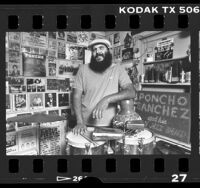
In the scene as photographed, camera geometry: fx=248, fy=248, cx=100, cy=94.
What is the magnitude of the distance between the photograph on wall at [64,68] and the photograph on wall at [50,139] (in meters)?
0.41

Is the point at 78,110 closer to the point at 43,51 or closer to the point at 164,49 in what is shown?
the point at 43,51

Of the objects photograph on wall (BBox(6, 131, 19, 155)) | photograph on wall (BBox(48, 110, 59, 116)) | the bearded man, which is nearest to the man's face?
the bearded man

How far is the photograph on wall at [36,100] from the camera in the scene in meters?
1.91

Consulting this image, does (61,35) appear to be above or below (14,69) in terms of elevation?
above

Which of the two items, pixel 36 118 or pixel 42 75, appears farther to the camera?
pixel 42 75

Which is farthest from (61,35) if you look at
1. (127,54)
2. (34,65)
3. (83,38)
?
(127,54)

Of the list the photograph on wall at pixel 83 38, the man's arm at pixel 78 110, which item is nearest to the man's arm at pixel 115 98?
the man's arm at pixel 78 110

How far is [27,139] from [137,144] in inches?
33.2

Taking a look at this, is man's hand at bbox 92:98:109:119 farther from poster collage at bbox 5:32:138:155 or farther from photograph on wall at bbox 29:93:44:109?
Answer: photograph on wall at bbox 29:93:44:109

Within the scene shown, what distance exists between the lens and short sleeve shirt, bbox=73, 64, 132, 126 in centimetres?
189

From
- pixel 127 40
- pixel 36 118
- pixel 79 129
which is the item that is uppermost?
pixel 127 40

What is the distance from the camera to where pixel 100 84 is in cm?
189

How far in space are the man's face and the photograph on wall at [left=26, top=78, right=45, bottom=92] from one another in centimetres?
45

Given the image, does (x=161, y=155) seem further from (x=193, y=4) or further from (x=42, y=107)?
(x=193, y=4)
